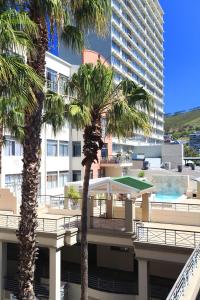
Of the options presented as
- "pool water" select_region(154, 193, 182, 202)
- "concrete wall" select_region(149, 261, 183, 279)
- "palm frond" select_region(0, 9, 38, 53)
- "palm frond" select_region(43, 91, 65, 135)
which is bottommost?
"concrete wall" select_region(149, 261, 183, 279)

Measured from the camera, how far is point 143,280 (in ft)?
55.4

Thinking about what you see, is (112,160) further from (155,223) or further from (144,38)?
(144,38)

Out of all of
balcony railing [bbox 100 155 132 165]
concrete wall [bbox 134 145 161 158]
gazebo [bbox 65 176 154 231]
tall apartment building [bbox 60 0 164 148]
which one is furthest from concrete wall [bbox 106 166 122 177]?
concrete wall [bbox 134 145 161 158]

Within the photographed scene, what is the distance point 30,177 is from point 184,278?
5749 mm

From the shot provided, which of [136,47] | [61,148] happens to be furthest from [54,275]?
[136,47]

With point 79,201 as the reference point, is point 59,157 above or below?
above

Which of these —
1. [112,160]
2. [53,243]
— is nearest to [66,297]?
[53,243]

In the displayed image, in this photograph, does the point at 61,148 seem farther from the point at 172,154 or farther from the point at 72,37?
the point at 172,154

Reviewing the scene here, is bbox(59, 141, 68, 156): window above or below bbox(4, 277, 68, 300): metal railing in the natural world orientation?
above

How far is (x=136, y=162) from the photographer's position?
215 ft

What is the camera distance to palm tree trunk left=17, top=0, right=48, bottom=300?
446 inches

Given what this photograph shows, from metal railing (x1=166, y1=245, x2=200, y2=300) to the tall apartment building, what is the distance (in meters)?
41.5

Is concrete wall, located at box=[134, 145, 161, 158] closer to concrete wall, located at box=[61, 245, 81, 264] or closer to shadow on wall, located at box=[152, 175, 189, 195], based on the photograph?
shadow on wall, located at box=[152, 175, 189, 195]

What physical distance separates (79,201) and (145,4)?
81.9m
